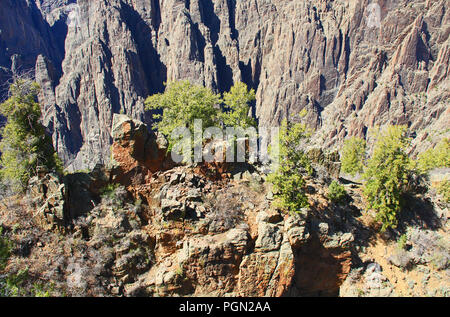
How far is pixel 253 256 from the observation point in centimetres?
1571

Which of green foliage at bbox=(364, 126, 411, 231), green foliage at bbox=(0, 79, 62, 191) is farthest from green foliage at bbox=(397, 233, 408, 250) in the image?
green foliage at bbox=(0, 79, 62, 191)

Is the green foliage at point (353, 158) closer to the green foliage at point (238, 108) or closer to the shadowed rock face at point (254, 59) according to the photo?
the green foliage at point (238, 108)

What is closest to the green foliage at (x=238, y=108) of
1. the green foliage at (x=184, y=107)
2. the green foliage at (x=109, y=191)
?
the green foliage at (x=184, y=107)

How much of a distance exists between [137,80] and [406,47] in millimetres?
106563

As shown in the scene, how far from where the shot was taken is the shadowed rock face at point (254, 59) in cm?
10812

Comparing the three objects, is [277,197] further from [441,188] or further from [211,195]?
[441,188]

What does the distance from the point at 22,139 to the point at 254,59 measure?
122272mm

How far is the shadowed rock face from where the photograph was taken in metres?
108

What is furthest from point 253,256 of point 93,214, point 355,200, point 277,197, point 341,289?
point 355,200

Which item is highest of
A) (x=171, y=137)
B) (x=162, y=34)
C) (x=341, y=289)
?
(x=162, y=34)

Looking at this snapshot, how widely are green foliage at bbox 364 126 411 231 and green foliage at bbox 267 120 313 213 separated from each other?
6002 millimetres

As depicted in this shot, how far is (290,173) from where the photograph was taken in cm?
1862

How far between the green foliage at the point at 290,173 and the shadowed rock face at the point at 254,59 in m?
88.4

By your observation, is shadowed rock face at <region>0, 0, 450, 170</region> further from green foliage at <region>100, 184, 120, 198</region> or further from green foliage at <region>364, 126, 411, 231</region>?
green foliage at <region>100, 184, 120, 198</region>
